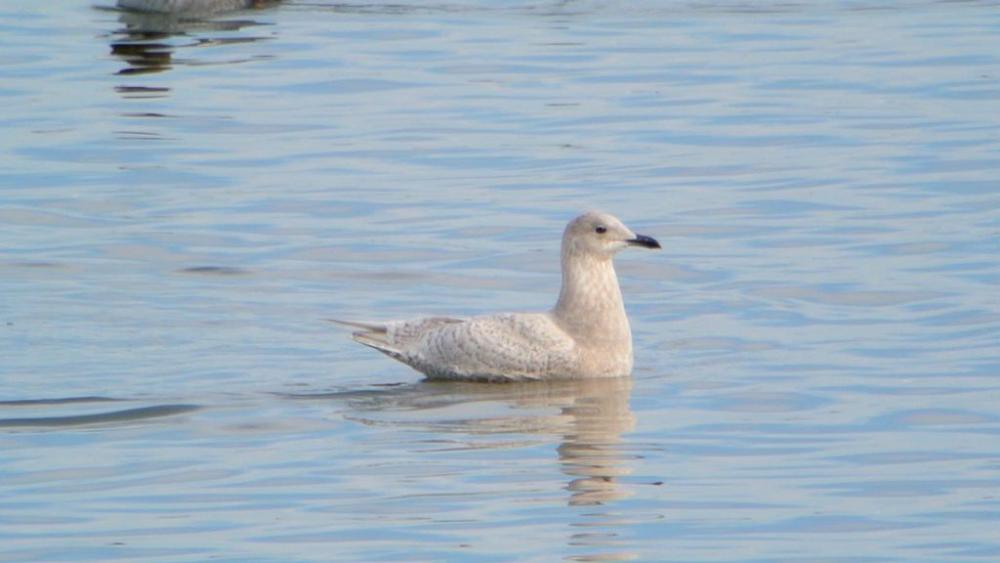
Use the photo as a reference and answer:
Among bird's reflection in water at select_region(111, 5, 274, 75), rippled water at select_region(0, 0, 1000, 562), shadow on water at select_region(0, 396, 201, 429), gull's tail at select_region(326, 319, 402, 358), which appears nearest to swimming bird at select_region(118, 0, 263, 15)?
bird's reflection in water at select_region(111, 5, 274, 75)

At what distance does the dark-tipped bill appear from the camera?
1261cm

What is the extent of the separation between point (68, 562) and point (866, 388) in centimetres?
473

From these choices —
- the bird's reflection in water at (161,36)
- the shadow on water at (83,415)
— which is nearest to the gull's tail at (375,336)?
the shadow on water at (83,415)

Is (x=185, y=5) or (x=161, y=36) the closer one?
Result: (x=161, y=36)

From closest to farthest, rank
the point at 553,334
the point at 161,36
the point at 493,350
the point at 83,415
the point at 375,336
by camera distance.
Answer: the point at 83,415 → the point at 493,350 → the point at 553,334 → the point at 375,336 → the point at 161,36

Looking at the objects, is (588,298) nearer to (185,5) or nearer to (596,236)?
(596,236)

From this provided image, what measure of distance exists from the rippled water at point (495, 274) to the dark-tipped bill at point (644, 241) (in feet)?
2.33

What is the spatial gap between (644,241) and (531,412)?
4.27 ft

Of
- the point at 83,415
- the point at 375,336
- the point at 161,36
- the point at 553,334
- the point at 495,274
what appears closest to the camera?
the point at 83,415

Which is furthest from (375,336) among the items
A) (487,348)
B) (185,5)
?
(185,5)

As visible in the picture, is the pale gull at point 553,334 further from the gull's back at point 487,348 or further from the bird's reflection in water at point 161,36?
the bird's reflection in water at point 161,36

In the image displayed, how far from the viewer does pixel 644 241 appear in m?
12.7

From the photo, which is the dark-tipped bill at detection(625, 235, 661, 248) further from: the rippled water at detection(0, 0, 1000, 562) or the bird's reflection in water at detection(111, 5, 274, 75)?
the bird's reflection in water at detection(111, 5, 274, 75)

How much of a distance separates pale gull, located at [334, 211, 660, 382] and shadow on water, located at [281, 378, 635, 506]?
9 centimetres
